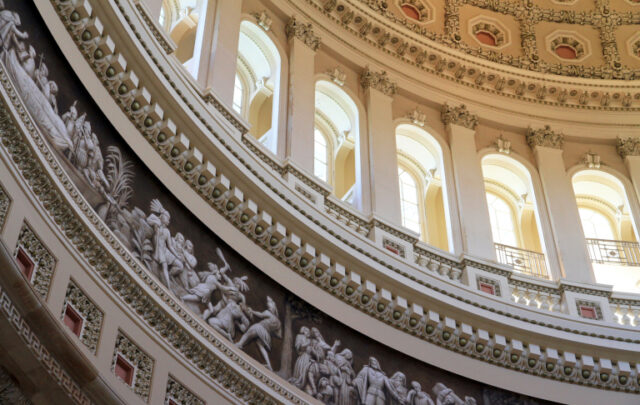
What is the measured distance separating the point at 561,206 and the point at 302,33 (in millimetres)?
5913

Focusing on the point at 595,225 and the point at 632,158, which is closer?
the point at 632,158

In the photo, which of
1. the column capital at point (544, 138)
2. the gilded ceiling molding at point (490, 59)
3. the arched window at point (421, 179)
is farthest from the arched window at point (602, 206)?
the arched window at point (421, 179)

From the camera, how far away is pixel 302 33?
19.2m

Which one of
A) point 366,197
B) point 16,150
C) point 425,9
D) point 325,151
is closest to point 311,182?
point 366,197

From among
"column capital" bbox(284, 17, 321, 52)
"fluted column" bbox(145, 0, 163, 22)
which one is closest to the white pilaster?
"column capital" bbox(284, 17, 321, 52)

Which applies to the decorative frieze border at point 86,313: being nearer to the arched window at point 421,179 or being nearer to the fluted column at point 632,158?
the arched window at point 421,179

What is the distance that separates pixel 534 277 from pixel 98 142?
8793 millimetres

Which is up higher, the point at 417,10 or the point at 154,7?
the point at 417,10

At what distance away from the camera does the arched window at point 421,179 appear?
1969cm

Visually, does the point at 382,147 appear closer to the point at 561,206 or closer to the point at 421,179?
the point at 421,179

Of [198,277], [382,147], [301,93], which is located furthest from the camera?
[382,147]

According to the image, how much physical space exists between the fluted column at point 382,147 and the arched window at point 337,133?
1.26 ft

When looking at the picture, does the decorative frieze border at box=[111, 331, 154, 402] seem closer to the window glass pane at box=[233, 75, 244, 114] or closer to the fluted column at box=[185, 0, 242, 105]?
the fluted column at box=[185, 0, 242, 105]

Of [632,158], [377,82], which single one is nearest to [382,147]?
[377,82]
